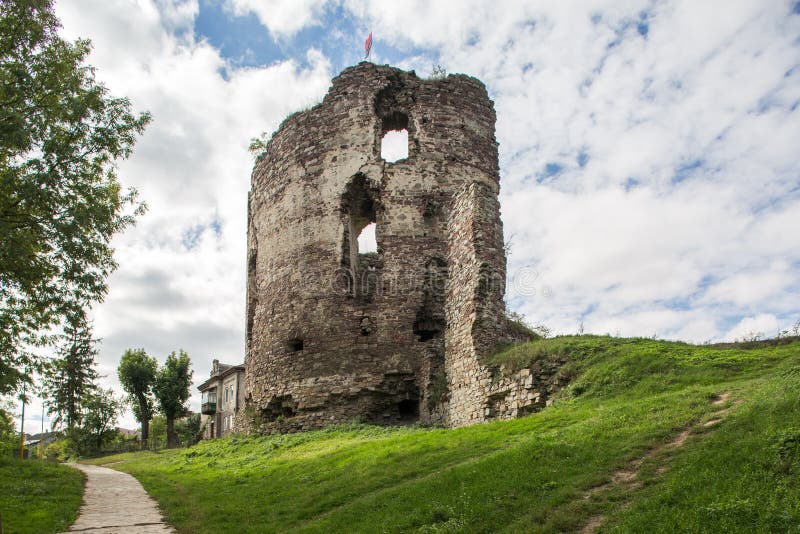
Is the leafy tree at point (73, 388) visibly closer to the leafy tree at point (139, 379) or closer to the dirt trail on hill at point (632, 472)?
the leafy tree at point (139, 379)

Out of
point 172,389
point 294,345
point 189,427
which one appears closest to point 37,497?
point 294,345

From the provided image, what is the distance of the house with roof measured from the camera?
161ft

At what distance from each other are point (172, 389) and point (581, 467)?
40.7 metres

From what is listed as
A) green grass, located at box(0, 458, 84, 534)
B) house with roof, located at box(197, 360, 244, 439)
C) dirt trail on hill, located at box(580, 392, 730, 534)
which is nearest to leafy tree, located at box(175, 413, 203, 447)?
house with roof, located at box(197, 360, 244, 439)

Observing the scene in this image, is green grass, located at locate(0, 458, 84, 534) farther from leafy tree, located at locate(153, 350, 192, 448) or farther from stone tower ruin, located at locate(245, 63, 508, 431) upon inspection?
leafy tree, located at locate(153, 350, 192, 448)

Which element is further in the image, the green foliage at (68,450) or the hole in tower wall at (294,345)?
the green foliage at (68,450)

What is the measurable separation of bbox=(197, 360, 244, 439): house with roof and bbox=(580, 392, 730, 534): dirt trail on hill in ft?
144

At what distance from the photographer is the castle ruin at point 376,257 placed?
16766mm

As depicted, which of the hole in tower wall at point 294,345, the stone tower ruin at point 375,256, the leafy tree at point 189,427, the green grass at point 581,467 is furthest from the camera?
the leafy tree at point 189,427

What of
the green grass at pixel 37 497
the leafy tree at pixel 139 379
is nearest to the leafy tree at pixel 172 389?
the leafy tree at pixel 139 379

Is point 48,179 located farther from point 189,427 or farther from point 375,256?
point 189,427

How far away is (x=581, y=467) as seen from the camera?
739 centimetres

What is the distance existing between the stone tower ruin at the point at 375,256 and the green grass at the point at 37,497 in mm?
6480

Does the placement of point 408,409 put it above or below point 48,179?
below
